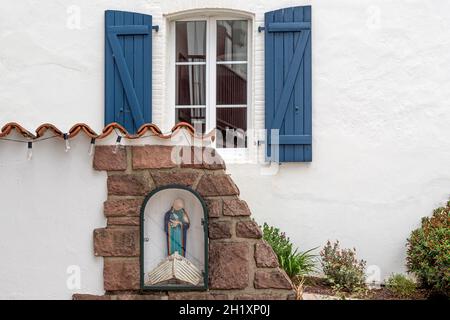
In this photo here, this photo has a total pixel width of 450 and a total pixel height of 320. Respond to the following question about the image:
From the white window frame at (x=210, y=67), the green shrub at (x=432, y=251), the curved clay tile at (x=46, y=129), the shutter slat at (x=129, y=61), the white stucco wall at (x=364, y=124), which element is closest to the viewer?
the curved clay tile at (x=46, y=129)

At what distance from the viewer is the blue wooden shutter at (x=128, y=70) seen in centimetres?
674

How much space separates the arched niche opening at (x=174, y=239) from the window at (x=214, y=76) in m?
1.91

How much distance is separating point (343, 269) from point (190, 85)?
8.84ft

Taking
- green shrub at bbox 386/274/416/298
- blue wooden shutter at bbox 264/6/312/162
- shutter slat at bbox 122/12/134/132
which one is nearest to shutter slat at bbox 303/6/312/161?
blue wooden shutter at bbox 264/6/312/162

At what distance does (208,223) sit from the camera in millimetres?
5172

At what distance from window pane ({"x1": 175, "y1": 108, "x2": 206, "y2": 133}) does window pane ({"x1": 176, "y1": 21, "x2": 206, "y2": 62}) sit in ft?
1.89

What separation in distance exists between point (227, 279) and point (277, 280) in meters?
0.42

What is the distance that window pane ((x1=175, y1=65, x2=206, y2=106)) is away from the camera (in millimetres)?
7082

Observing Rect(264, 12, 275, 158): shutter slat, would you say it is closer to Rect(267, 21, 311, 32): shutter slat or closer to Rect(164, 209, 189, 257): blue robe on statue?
Rect(267, 21, 311, 32): shutter slat

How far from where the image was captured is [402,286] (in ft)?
20.2

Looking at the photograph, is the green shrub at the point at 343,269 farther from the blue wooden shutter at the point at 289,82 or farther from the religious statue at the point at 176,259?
the religious statue at the point at 176,259

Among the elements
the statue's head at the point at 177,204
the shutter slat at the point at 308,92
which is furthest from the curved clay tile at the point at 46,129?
the shutter slat at the point at 308,92
